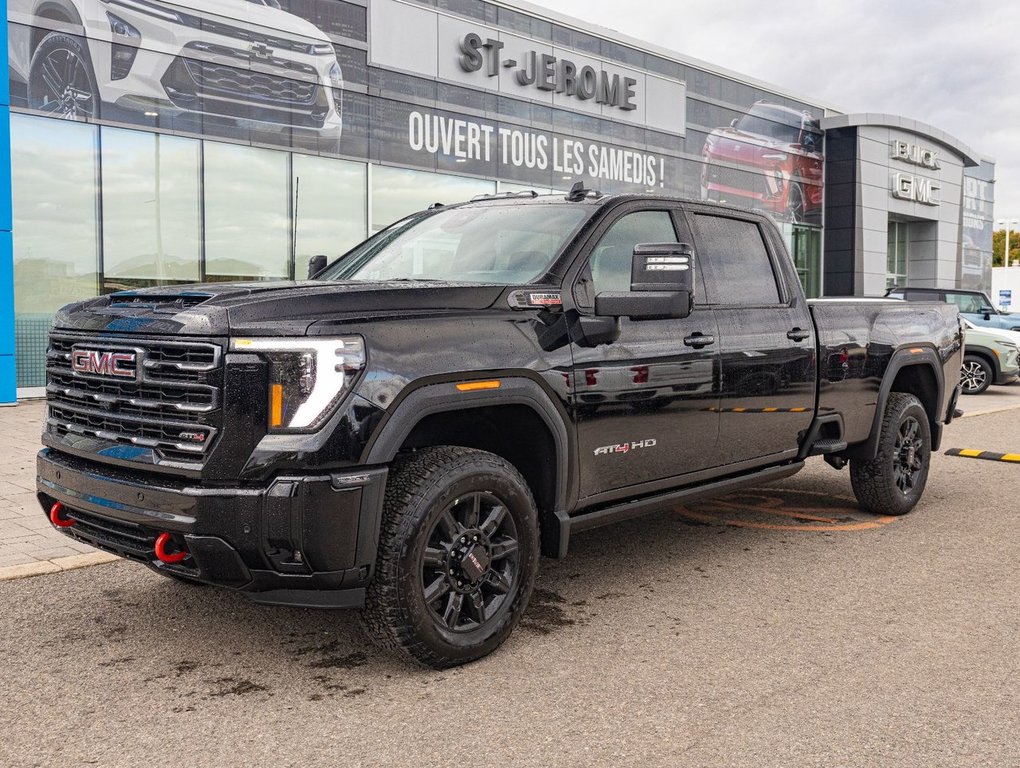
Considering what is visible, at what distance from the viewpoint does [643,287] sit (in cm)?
432

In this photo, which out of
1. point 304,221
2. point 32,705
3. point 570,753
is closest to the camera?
point 570,753

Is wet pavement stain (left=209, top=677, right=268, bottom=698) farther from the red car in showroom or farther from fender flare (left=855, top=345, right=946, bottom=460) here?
the red car in showroom

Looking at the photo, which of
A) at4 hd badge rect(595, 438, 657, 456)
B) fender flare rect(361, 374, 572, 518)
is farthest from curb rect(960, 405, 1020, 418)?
fender flare rect(361, 374, 572, 518)

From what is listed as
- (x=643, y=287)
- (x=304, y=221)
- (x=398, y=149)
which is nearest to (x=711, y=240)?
(x=643, y=287)

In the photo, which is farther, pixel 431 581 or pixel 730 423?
pixel 730 423

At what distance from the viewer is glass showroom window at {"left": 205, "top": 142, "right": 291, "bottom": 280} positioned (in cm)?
1627

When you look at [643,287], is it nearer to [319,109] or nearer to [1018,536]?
[1018,536]

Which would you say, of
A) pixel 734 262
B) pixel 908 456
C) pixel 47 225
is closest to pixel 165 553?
pixel 734 262

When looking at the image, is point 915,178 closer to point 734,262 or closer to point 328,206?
point 328,206

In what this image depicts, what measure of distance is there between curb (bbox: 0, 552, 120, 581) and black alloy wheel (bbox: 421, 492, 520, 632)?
236 centimetres

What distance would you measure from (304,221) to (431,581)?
14.6m

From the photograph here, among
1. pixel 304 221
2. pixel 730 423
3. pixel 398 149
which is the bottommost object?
pixel 730 423

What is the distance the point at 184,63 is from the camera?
51.7 ft

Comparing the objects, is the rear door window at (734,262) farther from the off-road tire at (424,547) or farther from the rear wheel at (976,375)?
the rear wheel at (976,375)
